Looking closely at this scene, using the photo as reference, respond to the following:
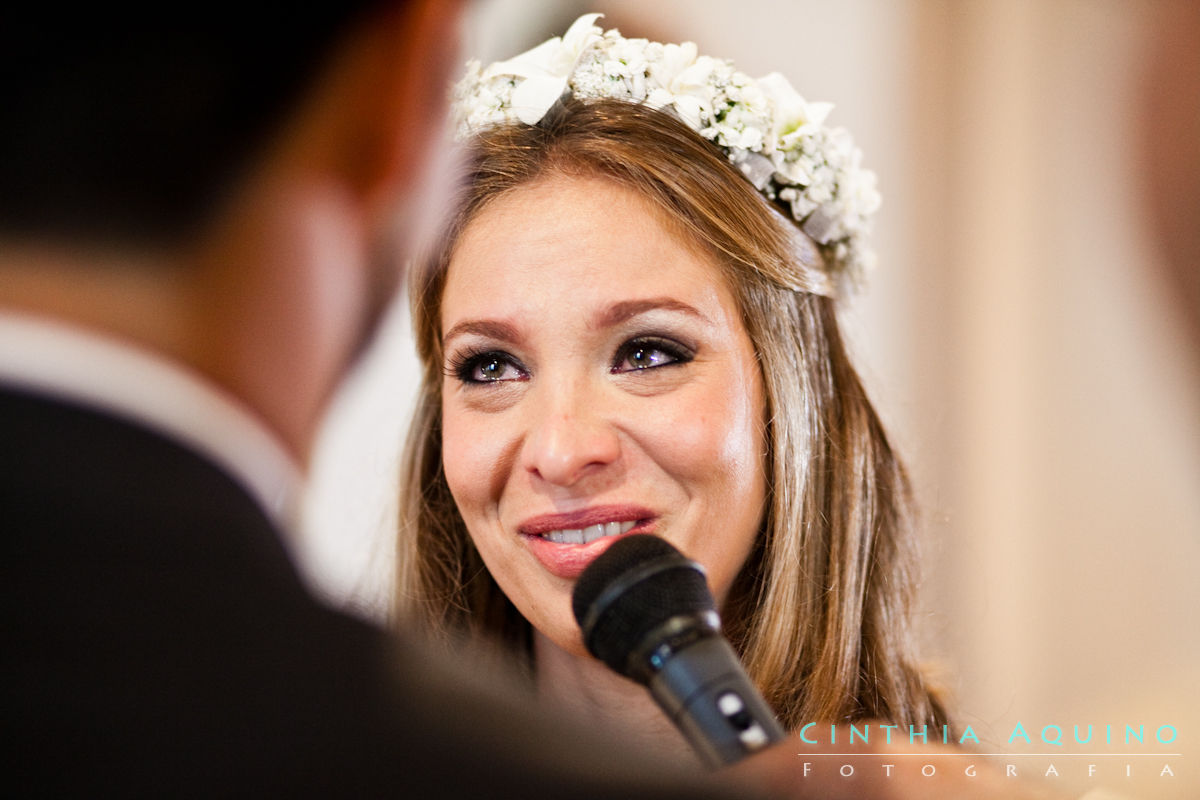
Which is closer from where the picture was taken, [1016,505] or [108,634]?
[108,634]

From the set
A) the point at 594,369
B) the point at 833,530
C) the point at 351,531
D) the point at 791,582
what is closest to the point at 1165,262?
the point at 833,530

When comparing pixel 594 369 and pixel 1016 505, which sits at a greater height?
pixel 594 369

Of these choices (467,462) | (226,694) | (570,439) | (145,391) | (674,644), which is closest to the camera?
(226,694)

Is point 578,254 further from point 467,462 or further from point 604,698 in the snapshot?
point 604,698

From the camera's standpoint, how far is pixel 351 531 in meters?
1.76

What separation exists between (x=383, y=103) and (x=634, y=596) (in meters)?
0.67

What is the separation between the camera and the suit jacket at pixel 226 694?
463 mm

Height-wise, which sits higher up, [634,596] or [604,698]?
[634,596]

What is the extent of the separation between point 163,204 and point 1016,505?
1387mm

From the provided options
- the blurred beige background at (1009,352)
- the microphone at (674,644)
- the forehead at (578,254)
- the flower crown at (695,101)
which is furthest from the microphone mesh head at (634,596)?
the blurred beige background at (1009,352)

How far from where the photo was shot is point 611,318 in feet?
3.71

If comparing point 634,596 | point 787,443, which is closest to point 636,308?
point 787,443

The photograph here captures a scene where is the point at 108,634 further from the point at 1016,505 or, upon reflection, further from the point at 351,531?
the point at 1016,505

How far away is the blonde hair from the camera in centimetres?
122
